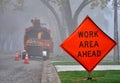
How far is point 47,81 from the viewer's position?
15.2 meters

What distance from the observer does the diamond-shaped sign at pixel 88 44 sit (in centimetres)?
1412

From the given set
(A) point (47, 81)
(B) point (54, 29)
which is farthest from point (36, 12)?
(A) point (47, 81)

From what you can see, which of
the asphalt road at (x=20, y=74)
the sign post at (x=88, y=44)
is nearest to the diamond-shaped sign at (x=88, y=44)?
the sign post at (x=88, y=44)

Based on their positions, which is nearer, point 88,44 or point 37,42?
point 88,44

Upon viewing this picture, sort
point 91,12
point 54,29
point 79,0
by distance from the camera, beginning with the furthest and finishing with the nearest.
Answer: point 91,12 → point 79,0 → point 54,29

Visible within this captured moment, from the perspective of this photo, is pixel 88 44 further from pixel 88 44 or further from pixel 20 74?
pixel 20 74

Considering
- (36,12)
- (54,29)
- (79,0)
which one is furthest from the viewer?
(79,0)

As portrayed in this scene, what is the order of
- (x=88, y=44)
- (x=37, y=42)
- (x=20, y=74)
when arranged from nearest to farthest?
(x=88, y=44)
(x=20, y=74)
(x=37, y=42)

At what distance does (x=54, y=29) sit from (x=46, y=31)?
27.2 metres

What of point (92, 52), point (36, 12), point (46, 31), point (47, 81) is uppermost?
point (36, 12)

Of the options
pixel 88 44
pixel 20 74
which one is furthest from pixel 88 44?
pixel 20 74

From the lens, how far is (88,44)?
46.9 ft

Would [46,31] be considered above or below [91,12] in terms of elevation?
below

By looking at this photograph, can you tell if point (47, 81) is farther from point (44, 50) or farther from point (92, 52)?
point (44, 50)
